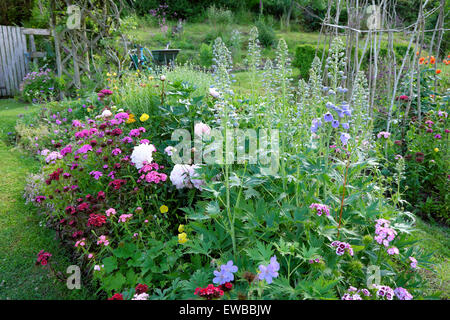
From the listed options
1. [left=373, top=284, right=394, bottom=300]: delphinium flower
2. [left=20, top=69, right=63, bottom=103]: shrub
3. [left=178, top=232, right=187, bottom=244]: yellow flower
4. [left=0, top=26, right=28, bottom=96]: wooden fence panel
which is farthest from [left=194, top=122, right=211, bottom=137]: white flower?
[left=0, top=26, right=28, bottom=96]: wooden fence panel

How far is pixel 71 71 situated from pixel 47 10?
130cm

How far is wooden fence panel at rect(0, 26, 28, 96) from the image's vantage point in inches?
297

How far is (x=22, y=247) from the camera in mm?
2697

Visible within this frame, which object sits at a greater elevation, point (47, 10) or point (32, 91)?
point (47, 10)

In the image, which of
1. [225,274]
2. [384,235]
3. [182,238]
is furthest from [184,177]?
[384,235]

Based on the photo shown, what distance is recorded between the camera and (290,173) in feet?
6.75

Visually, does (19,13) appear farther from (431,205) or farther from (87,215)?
(431,205)

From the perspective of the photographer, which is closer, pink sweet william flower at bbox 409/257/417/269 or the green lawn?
pink sweet william flower at bbox 409/257/417/269

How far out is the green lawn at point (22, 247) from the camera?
2.28 meters

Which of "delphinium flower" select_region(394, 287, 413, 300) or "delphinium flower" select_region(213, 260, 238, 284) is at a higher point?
"delphinium flower" select_region(213, 260, 238, 284)

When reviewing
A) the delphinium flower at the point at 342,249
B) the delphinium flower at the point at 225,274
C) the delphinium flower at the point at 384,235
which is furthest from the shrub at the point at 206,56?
the delphinium flower at the point at 225,274

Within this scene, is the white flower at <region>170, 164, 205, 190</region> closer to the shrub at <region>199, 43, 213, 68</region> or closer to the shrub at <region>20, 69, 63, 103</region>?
the shrub at <region>20, 69, 63, 103</region>

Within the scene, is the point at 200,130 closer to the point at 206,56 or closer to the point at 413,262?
the point at 413,262
